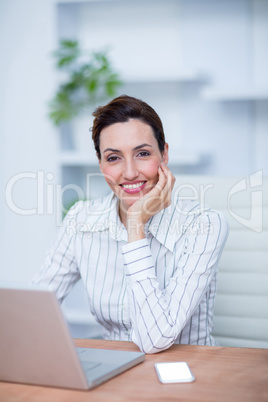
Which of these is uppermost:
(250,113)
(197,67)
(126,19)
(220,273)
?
(126,19)

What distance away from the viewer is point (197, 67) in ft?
9.52

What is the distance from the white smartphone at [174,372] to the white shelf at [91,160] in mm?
1714

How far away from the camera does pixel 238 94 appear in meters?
2.62

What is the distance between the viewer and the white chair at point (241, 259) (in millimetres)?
1751

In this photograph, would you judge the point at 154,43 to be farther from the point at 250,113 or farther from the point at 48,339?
the point at 48,339

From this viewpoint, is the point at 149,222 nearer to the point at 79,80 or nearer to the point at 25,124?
the point at 79,80

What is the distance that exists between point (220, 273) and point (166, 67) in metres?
1.50

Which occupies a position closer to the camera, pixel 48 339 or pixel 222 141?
pixel 48 339

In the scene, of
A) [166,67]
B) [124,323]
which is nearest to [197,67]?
[166,67]

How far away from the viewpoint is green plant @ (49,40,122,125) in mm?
2797

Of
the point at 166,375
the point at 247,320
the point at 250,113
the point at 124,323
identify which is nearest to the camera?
the point at 166,375

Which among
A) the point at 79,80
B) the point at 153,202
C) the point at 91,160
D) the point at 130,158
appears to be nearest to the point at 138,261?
the point at 153,202

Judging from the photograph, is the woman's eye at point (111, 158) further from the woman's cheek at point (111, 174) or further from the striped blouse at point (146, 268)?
the striped blouse at point (146, 268)

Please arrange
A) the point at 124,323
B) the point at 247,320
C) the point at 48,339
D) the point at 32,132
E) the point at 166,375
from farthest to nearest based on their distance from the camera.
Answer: the point at 32,132 < the point at 247,320 < the point at 124,323 < the point at 166,375 < the point at 48,339
